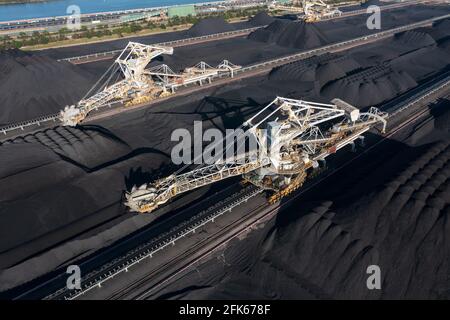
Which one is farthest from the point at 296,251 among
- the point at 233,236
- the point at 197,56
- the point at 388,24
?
the point at 388,24

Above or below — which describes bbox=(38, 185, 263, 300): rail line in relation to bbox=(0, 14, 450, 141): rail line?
below

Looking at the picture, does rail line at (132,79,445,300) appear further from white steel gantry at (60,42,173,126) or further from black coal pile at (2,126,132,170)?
white steel gantry at (60,42,173,126)

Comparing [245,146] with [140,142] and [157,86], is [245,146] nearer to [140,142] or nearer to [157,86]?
[140,142]

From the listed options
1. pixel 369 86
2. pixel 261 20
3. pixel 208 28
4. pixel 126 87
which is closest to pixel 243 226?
pixel 126 87

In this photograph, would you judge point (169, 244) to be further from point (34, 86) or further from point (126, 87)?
point (34, 86)

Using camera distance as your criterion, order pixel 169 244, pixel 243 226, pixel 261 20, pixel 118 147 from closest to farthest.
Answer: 1. pixel 169 244
2. pixel 243 226
3. pixel 118 147
4. pixel 261 20

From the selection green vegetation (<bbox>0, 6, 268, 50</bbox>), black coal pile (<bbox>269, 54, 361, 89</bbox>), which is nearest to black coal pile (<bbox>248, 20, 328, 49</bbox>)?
black coal pile (<bbox>269, 54, 361, 89</bbox>)

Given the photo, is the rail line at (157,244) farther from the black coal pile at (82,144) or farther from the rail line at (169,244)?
the black coal pile at (82,144)
